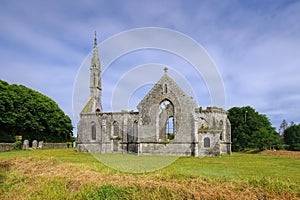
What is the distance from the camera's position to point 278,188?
10.5m

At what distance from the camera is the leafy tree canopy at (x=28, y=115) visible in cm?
4197

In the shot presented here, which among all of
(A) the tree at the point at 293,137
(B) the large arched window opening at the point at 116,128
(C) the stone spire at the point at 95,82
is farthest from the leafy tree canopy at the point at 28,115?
(A) the tree at the point at 293,137

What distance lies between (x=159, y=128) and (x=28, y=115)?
26186mm

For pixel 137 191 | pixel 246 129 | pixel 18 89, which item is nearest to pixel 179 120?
pixel 137 191

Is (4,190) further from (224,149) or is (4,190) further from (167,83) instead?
(224,149)

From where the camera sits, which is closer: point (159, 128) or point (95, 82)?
point (159, 128)

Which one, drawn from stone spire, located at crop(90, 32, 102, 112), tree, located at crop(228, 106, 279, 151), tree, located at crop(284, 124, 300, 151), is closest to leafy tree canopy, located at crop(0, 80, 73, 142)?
stone spire, located at crop(90, 32, 102, 112)

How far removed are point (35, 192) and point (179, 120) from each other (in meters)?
20.3

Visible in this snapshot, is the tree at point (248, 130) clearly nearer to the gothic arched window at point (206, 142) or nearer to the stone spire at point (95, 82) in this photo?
the gothic arched window at point (206, 142)

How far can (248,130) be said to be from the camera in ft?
169

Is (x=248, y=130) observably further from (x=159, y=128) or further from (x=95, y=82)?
(x=95, y=82)

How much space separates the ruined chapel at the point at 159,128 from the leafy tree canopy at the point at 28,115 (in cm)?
1385

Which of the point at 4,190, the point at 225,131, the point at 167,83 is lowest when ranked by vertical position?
the point at 4,190

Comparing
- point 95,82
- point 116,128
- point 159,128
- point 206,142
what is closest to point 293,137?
point 206,142
